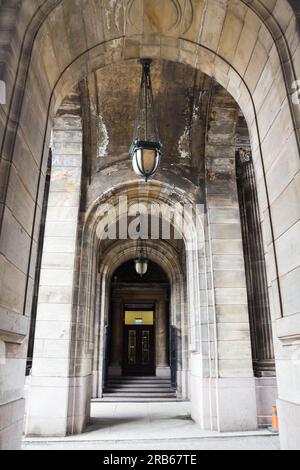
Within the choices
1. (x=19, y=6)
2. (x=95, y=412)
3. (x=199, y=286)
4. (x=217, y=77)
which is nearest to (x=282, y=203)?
(x=217, y=77)

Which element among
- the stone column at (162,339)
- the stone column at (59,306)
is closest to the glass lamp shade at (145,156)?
the stone column at (59,306)

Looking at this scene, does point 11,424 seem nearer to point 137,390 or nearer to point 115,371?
point 137,390

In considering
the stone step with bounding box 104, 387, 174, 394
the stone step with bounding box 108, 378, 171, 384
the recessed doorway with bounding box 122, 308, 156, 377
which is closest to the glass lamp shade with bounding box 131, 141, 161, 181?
the stone step with bounding box 104, 387, 174, 394

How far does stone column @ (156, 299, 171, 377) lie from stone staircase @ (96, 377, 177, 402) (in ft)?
1.75

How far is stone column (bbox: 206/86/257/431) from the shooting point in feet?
20.1

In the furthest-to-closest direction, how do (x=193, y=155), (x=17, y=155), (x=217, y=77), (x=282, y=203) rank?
(x=193, y=155) < (x=217, y=77) < (x=282, y=203) < (x=17, y=155)

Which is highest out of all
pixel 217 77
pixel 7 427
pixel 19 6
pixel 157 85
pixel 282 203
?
pixel 157 85

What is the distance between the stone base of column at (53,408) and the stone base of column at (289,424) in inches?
174

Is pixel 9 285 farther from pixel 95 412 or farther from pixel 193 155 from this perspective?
pixel 95 412

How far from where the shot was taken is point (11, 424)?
8.03ft

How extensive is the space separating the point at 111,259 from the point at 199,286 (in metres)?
6.45

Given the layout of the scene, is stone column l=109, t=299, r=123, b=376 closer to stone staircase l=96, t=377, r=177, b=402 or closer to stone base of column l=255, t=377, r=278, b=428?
stone staircase l=96, t=377, r=177, b=402

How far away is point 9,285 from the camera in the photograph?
2.41 m

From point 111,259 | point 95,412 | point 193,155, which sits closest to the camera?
point 193,155
